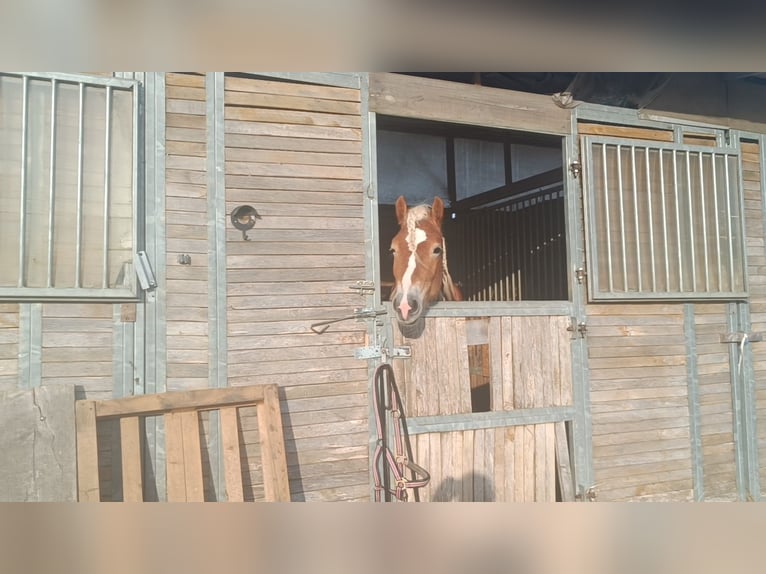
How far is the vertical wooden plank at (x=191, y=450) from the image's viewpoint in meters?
2.51

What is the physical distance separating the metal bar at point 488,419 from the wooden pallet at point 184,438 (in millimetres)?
725

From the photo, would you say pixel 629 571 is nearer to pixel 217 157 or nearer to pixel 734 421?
pixel 217 157

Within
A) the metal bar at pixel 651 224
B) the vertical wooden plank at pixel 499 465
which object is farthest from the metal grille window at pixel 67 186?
the metal bar at pixel 651 224

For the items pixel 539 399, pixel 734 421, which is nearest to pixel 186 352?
pixel 539 399

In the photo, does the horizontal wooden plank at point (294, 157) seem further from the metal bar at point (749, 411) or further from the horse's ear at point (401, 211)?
the metal bar at point (749, 411)

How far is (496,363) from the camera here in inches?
124

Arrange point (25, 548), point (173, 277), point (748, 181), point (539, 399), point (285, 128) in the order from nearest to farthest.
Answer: point (25, 548)
point (173, 277)
point (285, 128)
point (539, 399)
point (748, 181)

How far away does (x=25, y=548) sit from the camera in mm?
1654

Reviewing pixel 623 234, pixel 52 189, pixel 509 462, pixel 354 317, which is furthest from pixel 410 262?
pixel 52 189

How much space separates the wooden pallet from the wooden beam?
9.25 feet

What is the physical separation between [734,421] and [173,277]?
338cm

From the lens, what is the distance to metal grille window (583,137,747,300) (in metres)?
3.35

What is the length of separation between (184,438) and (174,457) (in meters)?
0.09

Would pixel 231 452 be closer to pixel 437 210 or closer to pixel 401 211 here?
pixel 401 211
